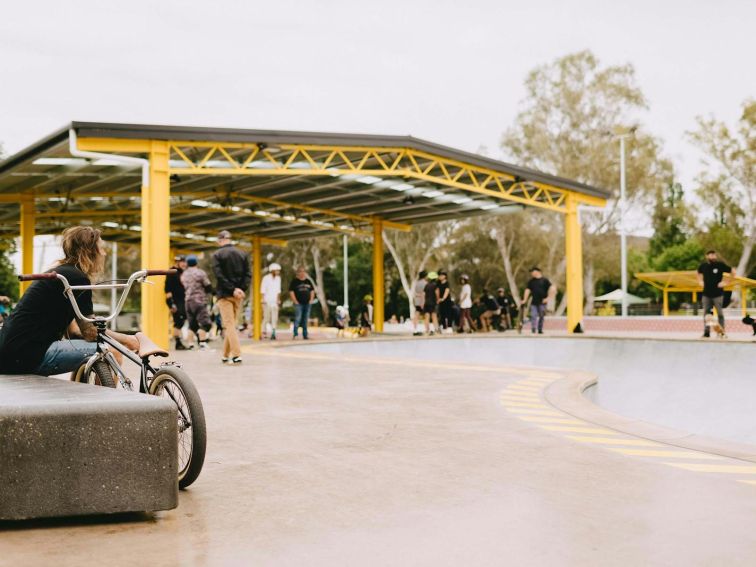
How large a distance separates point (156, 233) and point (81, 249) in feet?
34.1

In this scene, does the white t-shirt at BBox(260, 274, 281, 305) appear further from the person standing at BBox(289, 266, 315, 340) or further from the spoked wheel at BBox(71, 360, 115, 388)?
the spoked wheel at BBox(71, 360, 115, 388)

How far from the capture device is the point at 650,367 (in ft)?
44.4

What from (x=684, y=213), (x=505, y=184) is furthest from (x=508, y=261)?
(x=505, y=184)

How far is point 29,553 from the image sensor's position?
292 cm

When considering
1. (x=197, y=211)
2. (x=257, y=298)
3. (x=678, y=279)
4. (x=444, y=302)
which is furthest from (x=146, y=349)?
(x=678, y=279)

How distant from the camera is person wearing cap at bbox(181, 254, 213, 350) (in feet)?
48.5

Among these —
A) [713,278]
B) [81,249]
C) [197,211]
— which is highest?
[197,211]

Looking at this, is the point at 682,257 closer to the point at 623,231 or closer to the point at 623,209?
the point at 623,209

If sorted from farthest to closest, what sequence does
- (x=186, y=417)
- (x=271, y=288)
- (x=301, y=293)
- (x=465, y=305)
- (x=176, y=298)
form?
(x=465, y=305) < (x=271, y=288) < (x=301, y=293) < (x=176, y=298) < (x=186, y=417)

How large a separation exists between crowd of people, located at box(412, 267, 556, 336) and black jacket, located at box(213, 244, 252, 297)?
33.0ft

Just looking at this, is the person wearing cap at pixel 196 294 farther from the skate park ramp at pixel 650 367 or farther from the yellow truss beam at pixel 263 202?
the yellow truss beam at pixel 263 202

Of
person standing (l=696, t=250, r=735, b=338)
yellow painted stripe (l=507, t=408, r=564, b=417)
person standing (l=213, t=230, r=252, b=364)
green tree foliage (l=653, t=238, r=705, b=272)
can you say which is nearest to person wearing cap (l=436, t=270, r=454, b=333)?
person standing (l=696, t=250, r=735, b=338)

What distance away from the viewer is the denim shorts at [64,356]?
14.3 ft

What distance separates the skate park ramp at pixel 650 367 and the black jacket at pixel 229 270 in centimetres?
304
